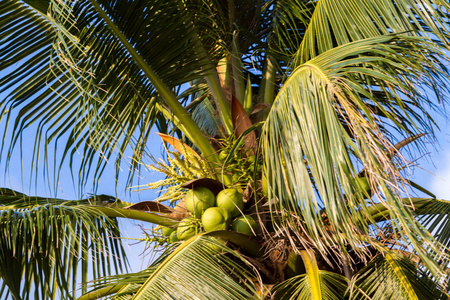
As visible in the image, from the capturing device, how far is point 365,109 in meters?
1.92

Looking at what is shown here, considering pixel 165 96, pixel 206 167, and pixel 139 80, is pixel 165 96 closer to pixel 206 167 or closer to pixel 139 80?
pixel 139 80

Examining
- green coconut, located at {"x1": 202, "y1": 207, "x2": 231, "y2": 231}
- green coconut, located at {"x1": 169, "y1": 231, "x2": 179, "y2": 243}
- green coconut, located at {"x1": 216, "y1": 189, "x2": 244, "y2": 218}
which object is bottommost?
green coconut, located at {"x1": 169, "y1": 231, "x2": 179, "y2": 243}

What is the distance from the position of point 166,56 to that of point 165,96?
0.79ft

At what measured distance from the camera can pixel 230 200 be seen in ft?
8.56

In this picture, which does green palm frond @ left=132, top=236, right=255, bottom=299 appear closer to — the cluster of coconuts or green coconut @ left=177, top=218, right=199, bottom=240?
the cluster of coconuts

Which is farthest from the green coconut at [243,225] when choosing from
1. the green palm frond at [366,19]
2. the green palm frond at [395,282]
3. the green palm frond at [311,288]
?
the green palm frond at [366,19]

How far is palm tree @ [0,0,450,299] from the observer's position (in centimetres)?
204

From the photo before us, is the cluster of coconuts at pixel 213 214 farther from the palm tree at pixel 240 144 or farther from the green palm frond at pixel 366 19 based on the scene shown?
the green palm frond at pixel 366 19

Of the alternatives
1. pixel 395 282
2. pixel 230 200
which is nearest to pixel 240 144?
pixel 230 200

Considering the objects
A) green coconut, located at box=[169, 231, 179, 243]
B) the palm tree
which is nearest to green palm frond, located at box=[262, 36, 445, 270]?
the palm tree

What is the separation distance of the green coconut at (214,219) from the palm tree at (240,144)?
32 mm

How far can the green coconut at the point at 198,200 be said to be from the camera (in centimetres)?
263

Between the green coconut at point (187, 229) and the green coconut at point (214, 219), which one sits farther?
the green coconut at point (187, 229)

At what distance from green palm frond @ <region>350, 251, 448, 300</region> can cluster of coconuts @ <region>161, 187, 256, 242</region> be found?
58 cm
